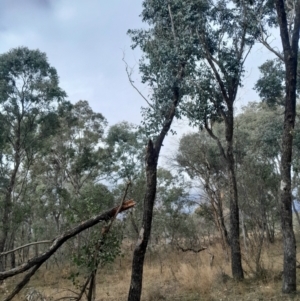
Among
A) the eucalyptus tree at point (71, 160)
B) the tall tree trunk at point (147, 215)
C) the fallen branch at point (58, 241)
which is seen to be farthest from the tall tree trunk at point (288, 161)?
the eucalyptus tree at point (71, 160)

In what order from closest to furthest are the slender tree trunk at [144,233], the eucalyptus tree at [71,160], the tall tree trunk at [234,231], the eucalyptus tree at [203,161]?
the slender tree trunk at [144,233] → the tall tree trunk at [234,231] → the eucalyptus tree at [203,161] → the eucalyptus tree at [71,160]

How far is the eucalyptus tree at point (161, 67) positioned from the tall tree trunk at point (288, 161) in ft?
7.98

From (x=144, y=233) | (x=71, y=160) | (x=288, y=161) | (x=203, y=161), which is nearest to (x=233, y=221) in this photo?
(x=288, y=161)

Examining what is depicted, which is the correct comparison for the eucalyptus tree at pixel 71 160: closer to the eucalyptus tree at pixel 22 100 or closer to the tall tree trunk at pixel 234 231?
the eucalyptus tree at pixel 22 100

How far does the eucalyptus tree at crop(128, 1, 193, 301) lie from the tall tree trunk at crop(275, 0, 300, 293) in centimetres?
243

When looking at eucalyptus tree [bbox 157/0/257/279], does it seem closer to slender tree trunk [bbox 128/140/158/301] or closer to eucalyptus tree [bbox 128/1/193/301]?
eucalyptus tree [bbox 128/1/193/301]

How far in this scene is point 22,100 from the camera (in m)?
16.0

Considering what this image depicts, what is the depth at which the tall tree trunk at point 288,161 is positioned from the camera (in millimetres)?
6812

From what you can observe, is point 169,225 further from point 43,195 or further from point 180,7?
point 180,7

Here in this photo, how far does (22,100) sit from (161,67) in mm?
9021

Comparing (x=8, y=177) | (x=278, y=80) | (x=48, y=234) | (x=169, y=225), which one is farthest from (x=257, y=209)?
(x=48, y=234)

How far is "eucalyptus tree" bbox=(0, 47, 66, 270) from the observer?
50.3 ft

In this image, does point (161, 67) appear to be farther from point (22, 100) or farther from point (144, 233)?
point (22, 100)

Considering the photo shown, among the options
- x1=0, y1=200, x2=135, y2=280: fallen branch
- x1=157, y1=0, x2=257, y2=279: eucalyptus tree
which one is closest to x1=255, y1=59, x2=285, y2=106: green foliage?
x1=157, y1=0, x2=257, y2=279: eucalyptus tree
